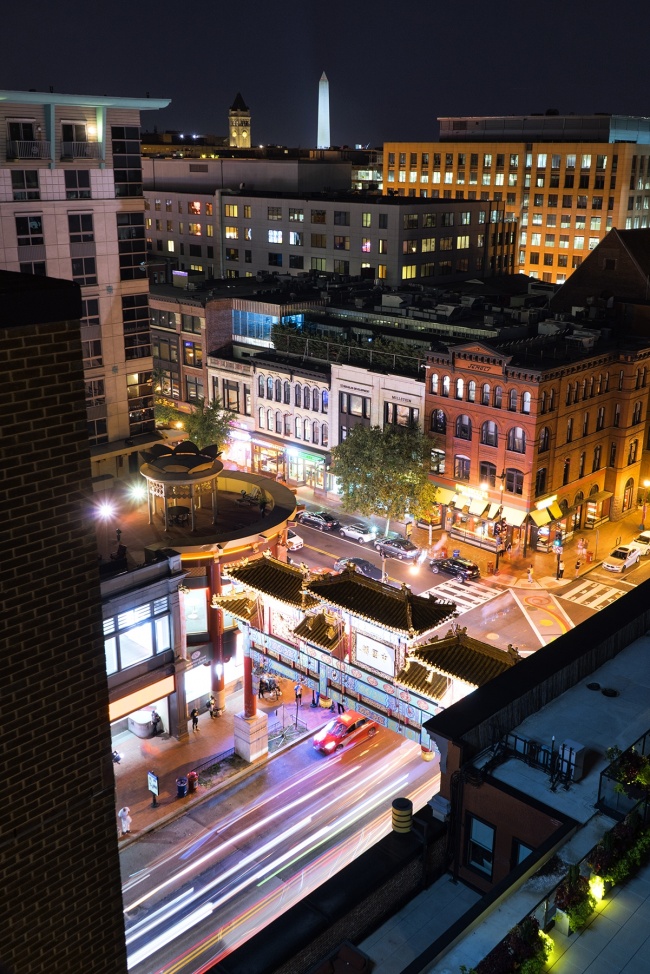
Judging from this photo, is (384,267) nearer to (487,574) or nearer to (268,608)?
(487,574)

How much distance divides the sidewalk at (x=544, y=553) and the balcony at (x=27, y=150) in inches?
1412

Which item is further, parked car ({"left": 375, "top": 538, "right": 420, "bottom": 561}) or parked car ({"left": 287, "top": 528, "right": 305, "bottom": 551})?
parked car ({"left": 287, "top": 528, "right": 305, "bottom": 551})

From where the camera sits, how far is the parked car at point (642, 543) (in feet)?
234

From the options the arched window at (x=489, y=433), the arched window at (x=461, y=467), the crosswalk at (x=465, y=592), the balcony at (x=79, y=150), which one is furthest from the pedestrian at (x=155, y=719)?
the balcony at (x=79, y=150)

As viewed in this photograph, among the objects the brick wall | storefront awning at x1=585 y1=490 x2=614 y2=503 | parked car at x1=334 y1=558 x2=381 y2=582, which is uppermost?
the brick wall

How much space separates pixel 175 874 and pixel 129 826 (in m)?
3.70

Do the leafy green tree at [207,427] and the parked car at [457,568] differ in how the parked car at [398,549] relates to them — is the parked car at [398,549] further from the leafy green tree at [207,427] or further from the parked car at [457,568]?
the leafy green tree at [207,427]

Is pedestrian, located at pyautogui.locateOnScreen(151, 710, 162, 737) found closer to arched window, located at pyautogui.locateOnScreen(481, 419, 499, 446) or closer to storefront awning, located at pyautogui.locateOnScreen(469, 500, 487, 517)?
storefront awning, located at pyautogui.locateOnScreen(469, 500, 487, 517)

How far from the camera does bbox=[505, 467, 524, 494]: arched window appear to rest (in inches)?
2694

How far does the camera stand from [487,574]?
6756 cm

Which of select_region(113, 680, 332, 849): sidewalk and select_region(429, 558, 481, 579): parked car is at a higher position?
select_region(429, 558, 481, 579): parked car

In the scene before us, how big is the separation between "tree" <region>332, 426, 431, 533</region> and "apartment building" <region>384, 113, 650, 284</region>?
72.0 m

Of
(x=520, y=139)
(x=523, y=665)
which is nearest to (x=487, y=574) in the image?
(x=523, y=665)

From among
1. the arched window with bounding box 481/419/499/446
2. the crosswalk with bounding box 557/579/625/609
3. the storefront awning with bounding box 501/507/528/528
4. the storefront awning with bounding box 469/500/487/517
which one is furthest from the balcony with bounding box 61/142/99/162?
the crosswalk with bounding box 557/579/625/609
